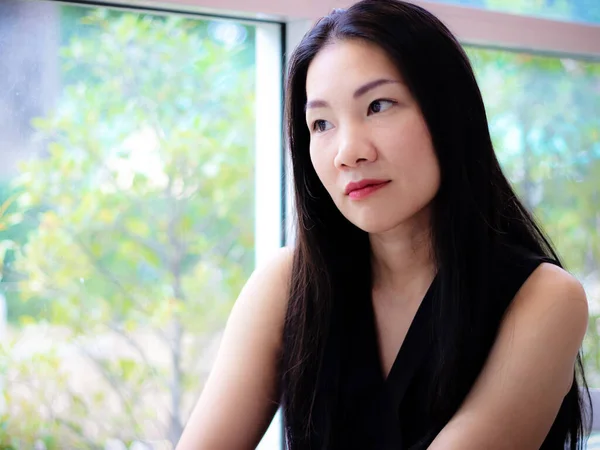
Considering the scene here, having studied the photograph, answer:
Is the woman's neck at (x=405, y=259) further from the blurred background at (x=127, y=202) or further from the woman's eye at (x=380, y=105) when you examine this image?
the blurred background at (x=127, y=202)

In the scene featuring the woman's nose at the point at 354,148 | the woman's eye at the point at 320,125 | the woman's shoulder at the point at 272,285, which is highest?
the woman's eye at the point at 320,125

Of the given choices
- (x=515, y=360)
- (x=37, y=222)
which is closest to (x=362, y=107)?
(x=515, y=360)

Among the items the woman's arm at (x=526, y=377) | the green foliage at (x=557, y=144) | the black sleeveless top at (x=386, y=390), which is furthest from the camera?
the green foliage at (x=557, y=144)

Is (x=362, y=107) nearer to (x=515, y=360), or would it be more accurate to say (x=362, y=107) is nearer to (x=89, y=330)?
(x=515, y=360)

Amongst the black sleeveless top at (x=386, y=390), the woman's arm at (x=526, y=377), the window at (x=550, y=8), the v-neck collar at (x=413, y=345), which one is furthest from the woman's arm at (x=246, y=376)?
the window at (x=550, y=8)

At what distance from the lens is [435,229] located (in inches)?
57.2

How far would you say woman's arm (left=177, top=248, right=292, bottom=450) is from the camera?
1542mm

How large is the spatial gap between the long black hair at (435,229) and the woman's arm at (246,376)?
0.04 meters

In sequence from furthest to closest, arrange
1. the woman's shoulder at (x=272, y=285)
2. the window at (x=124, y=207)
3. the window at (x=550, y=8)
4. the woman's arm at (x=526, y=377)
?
the window at (x=550, y=8) → the window at (x=124, y=207) → the woman's shoulder at (x=272, y=285) → the woman's arm at (x=526, y=377)

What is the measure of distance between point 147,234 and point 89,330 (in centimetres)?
26

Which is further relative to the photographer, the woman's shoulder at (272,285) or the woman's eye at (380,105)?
the woman's shoulder at (272,285)

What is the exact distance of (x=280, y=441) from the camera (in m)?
2.17

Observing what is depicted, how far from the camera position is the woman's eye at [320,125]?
145 cm

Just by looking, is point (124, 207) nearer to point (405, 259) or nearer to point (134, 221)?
point (134, 221)
